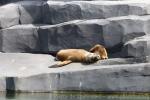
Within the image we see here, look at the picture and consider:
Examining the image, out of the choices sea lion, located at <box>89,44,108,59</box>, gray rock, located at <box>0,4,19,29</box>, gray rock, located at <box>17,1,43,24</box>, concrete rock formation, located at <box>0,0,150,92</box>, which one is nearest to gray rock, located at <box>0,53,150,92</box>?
concrete rock formation, located at <box>0,0,150,92</box>

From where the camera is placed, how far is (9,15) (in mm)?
15805

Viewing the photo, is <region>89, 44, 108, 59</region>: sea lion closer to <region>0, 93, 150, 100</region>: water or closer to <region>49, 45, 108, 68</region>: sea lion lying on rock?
<region>49, 45, 108, 68</region>: sea lion lying on rock

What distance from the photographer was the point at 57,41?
50.0 ft

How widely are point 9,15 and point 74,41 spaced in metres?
2.15

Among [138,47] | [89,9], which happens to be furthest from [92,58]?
[89,9]

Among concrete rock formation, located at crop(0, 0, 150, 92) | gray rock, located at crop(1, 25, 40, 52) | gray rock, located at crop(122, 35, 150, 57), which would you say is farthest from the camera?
gray rock, located at crop(1, 25, 40, 52)

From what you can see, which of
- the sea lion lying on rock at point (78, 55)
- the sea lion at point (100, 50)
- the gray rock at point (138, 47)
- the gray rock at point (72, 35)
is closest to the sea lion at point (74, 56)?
the sea lion lying on rock at point (78, 55)

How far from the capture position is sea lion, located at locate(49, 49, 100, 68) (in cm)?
1382

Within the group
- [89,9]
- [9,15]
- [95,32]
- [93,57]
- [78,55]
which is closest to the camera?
[93,57]

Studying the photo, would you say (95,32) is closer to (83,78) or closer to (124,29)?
(124,29)

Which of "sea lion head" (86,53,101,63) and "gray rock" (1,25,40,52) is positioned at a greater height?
"gray rock" (1,25,40,52)

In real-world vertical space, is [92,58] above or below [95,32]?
below

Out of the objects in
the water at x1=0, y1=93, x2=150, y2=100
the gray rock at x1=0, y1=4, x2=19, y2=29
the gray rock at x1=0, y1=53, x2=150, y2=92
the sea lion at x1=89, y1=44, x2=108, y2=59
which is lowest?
the water at x1=0, y1=93, x2=150, y2=100

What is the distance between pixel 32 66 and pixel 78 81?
162 centimetres
